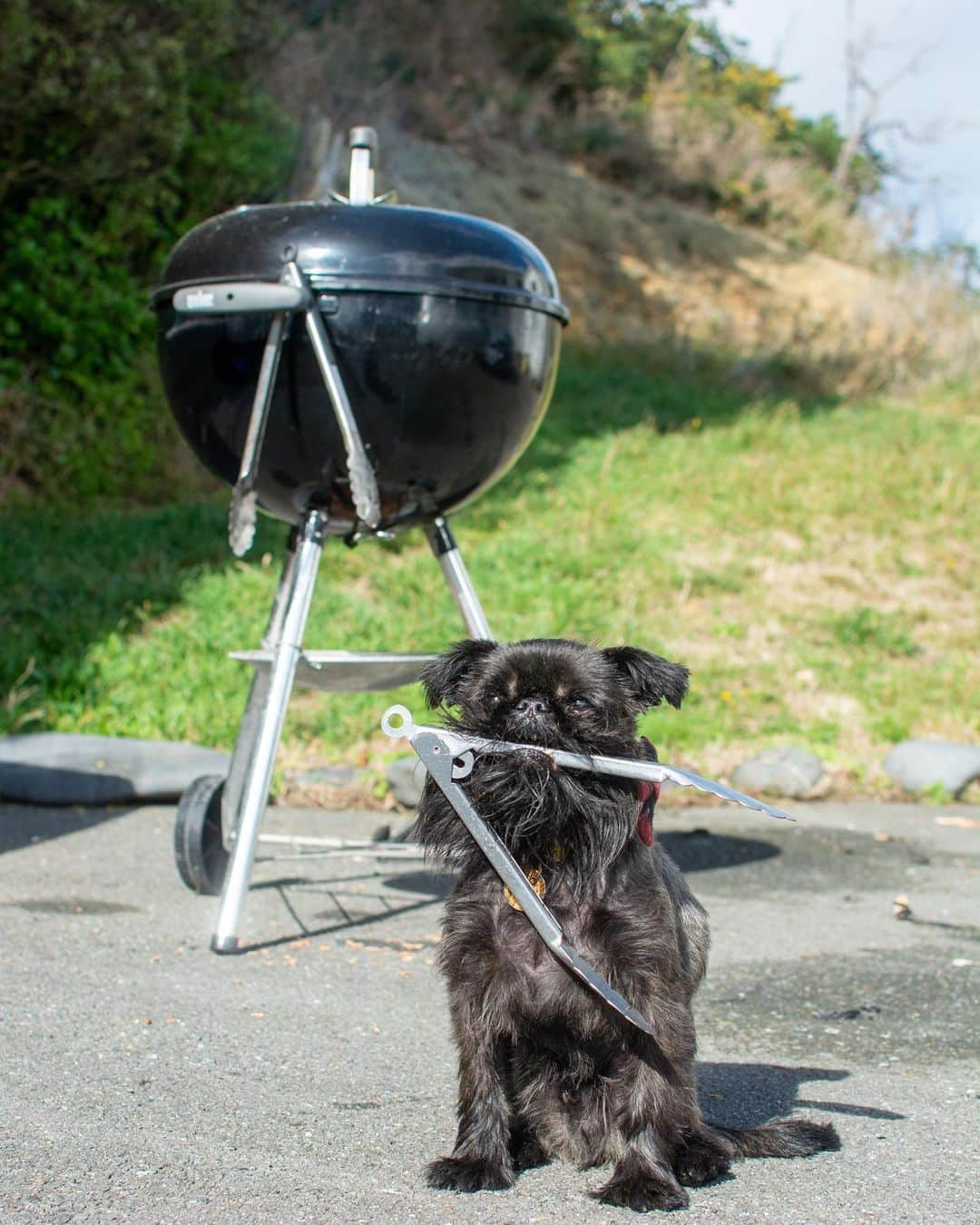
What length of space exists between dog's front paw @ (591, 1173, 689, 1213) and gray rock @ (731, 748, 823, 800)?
13.1 ft

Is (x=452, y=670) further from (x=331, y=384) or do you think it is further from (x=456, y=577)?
(x=456, y=577)

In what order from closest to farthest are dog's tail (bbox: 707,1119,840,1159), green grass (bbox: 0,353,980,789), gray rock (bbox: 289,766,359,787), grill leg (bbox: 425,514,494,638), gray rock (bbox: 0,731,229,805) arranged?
dog's tail (bbox: 707,1119,840,1159) → grill leg (bbox: 425,514,494,638) → gray rock (bbox: 0,731,229,805) → gray rock (bbox: 289,766,359,787) → green grass (bbox: 0,353,980,789)

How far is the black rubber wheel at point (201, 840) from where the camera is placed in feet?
13.8

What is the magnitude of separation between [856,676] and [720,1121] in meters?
4.98

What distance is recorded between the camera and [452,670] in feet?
8.56

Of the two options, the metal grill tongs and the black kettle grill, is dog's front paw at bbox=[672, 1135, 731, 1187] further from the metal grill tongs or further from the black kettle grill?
the black kettle grill

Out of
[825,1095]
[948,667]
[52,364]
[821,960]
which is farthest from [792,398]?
[825,1095]

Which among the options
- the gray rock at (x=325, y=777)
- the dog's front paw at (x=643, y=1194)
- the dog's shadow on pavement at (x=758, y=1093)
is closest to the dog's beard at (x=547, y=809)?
the dog's front paw at (x=643, y=1194)

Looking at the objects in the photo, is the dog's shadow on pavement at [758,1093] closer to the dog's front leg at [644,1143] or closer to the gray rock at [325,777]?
the dog's front leg at [644,1143]

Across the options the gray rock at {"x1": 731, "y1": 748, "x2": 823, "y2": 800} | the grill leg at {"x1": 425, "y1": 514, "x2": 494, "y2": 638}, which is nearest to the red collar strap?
the grill leg at {"x1": 425, "y1": 514, "x2": 494, "y2": 638}

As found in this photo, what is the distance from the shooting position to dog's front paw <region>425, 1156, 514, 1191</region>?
7.70 ft

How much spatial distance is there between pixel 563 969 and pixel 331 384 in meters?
2.02

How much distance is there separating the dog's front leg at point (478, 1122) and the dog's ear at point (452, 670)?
591 mm

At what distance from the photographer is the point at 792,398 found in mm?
13125
